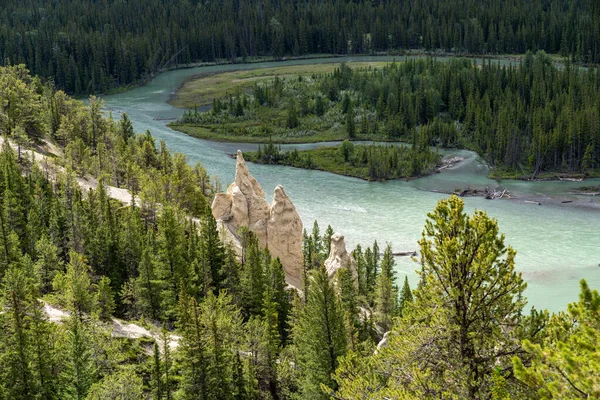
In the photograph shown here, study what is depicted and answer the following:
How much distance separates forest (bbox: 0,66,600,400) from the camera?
23.5 meters

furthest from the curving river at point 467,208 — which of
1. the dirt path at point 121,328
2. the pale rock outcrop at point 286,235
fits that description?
the dirt path at point 121,328

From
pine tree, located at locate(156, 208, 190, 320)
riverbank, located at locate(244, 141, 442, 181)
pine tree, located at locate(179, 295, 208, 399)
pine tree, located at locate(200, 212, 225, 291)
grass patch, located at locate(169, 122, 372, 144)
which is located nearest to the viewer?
pine tree, located at locate(179, 295, 208, 399)

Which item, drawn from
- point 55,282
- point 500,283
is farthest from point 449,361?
point 55,282

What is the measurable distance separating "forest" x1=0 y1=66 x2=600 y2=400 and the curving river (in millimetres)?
13826

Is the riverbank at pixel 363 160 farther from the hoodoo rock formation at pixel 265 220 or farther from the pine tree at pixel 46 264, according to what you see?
the pine tree at pixel 46 264

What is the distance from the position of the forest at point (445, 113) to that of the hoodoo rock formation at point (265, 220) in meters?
56.7

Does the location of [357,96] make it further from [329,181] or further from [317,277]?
[317,277]

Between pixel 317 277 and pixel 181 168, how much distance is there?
45355 millimetres

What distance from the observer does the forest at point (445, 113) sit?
127 meters

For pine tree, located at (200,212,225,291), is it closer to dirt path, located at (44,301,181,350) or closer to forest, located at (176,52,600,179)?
dirt path, located at (44,301,181,350)

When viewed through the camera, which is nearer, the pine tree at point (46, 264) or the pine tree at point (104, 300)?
the pine tree at point (104, 300)

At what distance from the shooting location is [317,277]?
4728 cm

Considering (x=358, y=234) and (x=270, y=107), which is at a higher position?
(x=270, y=107)

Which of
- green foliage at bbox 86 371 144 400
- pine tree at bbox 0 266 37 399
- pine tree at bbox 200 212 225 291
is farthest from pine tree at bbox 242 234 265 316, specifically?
green foliage at bbox 86 371 144 400
